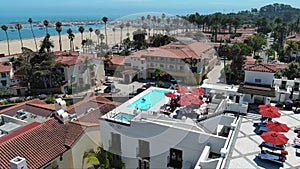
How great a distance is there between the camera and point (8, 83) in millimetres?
36969

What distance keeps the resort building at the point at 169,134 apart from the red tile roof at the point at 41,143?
2.11 metres

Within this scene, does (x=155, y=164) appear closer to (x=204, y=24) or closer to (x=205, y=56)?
(x=205, y=56)

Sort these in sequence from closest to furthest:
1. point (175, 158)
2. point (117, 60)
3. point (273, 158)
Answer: point (273, 158) → point (175, 158) → point (117, 60)

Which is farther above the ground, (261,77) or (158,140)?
(261,77)

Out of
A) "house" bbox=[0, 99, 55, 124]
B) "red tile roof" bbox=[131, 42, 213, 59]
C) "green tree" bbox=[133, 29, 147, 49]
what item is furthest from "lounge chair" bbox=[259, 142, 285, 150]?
"green tree" bbox=[133, 29, 147, 49]

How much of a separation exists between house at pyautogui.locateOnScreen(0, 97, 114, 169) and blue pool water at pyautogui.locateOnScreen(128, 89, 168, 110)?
2371 millimetres

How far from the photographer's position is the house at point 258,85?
51.3ft

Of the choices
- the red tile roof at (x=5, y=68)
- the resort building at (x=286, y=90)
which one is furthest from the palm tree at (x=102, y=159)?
the red tile roof at (x=5, y=68)

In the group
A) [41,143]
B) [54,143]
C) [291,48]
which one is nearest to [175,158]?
[54,143]

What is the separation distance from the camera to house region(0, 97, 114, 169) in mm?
12539

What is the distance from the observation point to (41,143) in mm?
13664

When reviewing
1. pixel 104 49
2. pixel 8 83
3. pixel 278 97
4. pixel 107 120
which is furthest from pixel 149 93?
pixel 104 49

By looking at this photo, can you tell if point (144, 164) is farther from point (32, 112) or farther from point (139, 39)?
point (139, 39)

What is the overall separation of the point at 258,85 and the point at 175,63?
20.8m
